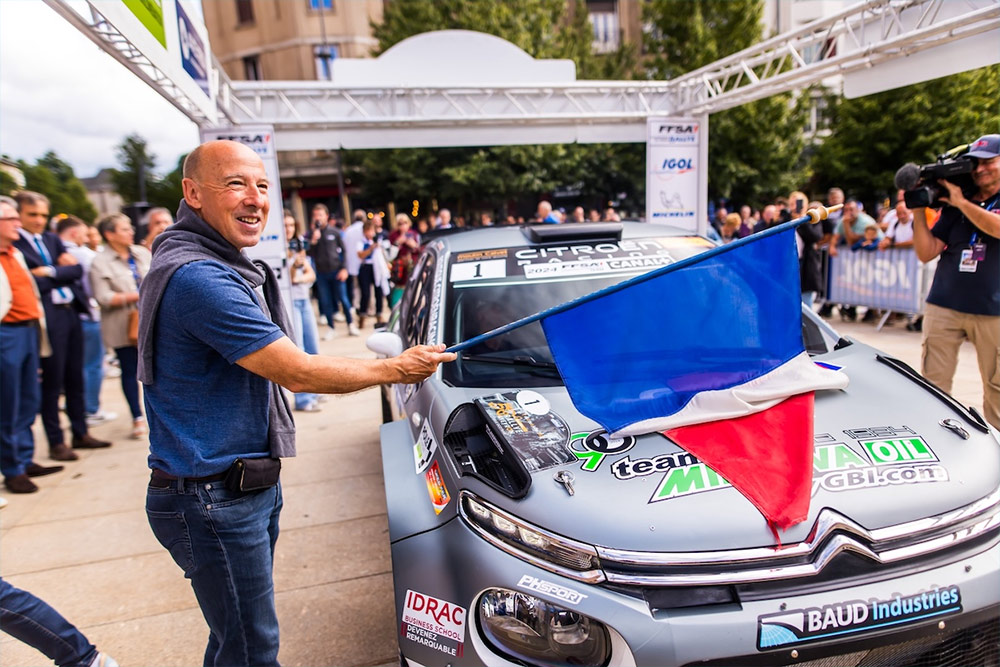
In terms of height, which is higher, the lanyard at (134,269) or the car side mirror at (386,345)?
the lanyard at (134,269)

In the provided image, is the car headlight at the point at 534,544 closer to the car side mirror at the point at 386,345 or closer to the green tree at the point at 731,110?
the car side mirror at the point at 386,345

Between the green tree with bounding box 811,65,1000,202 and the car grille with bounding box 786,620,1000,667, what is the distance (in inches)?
779

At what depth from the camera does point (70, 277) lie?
483cm

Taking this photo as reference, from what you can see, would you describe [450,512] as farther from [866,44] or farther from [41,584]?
[866,44]

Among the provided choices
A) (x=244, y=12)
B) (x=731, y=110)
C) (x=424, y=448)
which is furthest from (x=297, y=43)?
(x=424, y=448)

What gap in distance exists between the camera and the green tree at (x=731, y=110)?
65.0ft

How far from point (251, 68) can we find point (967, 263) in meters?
34.1

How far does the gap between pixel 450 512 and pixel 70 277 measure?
4586 millimetres

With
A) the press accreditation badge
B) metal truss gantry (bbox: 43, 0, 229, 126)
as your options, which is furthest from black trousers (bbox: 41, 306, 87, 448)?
the press accreditation badge

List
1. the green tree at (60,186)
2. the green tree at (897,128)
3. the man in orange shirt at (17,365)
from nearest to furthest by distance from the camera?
1. the man in orange shirt at (17,365)
2. the green tree at (897,128)
3. the green tree at (60,186)

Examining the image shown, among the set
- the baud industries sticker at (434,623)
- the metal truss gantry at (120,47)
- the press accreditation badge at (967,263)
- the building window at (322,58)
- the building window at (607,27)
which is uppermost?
the building window at (607,27)

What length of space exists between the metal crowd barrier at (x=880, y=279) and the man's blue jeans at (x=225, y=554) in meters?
8.07

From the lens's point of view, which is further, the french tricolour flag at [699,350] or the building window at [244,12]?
the building window at [244,12]

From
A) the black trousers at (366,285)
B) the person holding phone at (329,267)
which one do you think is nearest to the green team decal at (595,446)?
the person holding phone at (329,267)
